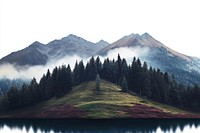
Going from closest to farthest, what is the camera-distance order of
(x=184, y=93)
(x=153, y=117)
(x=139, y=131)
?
(x=139, y=131) < (x=153, y=117) < (x=184, y=93)

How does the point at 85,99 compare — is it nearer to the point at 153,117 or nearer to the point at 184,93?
the point at 153,117

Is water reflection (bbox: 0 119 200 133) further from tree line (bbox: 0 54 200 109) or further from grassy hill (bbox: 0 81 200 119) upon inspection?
A: tree line (bbox: 0 54 200 109)

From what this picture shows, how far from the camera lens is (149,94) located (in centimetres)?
17925

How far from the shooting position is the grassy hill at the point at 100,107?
15088cm

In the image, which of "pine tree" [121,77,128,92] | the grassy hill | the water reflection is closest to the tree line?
"pine tree" [121,77,128,92]

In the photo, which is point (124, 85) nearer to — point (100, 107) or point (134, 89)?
point (134, 89)

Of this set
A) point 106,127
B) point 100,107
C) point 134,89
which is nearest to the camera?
point 106,127

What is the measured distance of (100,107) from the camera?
502 feet

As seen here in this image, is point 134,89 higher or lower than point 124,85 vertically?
lower

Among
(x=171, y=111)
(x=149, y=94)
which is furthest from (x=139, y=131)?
(x=149, y=94)

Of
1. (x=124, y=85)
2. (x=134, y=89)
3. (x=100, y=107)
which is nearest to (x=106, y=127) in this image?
(x=100, y=107)

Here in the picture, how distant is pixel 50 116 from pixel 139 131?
6598 cm

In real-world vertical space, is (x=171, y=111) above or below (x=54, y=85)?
below

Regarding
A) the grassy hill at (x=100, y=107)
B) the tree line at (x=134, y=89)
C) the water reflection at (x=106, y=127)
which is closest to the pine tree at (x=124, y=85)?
the tree line at (x=134, y=89)
